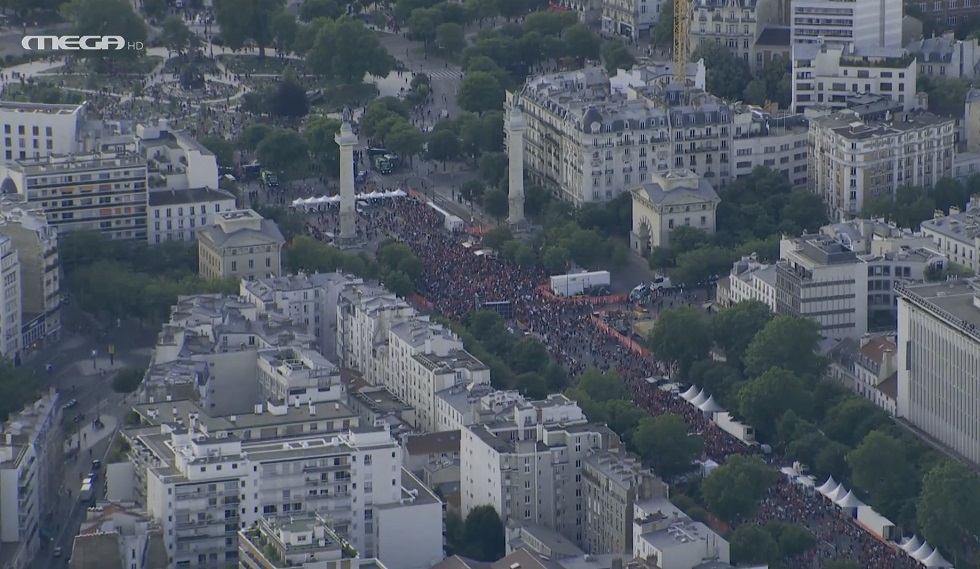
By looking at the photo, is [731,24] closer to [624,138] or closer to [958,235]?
[624,138]

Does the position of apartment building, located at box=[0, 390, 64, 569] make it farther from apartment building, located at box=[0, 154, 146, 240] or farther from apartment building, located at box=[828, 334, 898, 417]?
apartment building, located at box=[828, 334, 898, 417]

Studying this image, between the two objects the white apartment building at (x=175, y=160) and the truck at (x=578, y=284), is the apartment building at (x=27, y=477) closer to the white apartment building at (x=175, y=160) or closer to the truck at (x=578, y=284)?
the truck at (x=578, y=284)

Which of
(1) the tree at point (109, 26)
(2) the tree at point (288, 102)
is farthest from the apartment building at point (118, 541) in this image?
(1) the tree at point (109, 26)

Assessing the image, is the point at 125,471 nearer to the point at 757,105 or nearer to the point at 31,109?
the point at 31,109

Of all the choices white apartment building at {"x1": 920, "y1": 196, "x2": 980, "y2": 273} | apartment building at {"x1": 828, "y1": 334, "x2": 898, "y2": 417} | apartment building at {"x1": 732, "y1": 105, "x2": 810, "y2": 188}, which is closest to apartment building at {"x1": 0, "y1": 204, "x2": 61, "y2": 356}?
apartment building at {"x1": 828, "y1": 334, "x2": 898, "y2": 417}

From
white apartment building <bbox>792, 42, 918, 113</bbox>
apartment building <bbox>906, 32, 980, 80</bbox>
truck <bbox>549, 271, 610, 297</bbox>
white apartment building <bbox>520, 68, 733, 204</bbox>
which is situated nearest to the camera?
truck <bbox>549, 271, 610, 297</bbox>

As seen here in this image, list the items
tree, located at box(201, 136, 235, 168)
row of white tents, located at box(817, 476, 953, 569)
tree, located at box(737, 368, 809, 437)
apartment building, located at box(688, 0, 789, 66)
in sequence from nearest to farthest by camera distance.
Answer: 1. row of white tents, located at box(817, 476, 953, 569)
2. tree, located at box(737, 368, 809, 437)
3. tree, located at box(201, 136, 235, 168)
4. apartment building, located at box(688, 0, 789, 66)

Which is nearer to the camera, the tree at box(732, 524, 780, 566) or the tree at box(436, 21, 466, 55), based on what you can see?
the tree at box(732, 524, 780, 566)

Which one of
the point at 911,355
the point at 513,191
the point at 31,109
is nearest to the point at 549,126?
the point at 513,191
